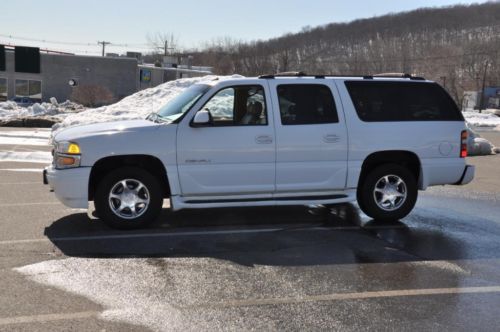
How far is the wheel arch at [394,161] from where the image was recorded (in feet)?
24.6

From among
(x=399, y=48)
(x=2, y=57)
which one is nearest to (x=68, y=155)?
(x=2, y=57)

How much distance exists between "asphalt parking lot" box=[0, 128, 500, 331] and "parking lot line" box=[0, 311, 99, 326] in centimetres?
2

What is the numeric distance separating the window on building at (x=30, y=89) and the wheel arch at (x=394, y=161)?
5471cm

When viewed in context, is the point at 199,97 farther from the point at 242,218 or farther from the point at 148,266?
the point at 148,266

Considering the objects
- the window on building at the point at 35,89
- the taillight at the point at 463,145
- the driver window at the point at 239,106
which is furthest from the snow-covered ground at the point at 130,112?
the window on building at the point at 35,89

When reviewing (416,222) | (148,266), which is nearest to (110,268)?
(148,266)

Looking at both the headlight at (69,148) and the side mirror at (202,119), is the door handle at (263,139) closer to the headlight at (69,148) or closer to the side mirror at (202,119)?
the side mirror at (202,119)

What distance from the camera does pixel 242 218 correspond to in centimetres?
775

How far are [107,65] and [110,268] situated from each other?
5659 cm

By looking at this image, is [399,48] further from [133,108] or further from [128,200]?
[128,200]

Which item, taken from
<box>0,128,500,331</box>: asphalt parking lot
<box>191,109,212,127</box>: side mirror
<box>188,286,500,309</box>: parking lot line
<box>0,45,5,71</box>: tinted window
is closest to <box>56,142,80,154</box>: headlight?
<box>0,128,500,331</box>: asphalt parking lot

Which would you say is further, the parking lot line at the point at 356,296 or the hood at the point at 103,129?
the hood at the point at 103,129

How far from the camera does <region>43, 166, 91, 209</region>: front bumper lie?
21.6ft

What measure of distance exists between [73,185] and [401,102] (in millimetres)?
4450
